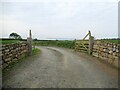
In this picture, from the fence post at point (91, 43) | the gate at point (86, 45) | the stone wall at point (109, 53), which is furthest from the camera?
the gate at point (86, 45)

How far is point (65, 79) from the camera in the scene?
8.27 metres

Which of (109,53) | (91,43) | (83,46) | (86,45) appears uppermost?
(91,43)

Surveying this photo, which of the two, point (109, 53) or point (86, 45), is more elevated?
point (86, 45)

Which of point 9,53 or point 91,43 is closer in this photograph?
point 9,53

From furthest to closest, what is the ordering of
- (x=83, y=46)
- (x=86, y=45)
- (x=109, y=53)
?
(x=83, y=46)
(x=86, y=45)
(x=109, y=53)

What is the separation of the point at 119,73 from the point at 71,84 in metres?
3.21

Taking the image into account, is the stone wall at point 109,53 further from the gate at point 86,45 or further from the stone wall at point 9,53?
the stone wall at point 9,53

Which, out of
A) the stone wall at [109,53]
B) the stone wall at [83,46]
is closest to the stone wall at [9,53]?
the stone wall at [109,53]

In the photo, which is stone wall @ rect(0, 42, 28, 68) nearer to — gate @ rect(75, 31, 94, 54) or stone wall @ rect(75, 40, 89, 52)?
gate @ rect(75, 31, 94, 54)

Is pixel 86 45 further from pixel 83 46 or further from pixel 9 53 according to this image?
pixel 9 53

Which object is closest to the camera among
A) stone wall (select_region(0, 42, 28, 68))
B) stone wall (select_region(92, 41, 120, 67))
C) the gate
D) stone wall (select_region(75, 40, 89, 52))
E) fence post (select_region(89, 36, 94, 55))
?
stone wall (select_region(0, 42, 28, 68))

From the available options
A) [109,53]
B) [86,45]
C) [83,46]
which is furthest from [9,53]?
[83,46]

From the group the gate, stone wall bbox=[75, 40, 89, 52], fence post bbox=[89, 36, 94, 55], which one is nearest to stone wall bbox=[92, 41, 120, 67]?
fence post bbox=[89, 36, 94, 55]

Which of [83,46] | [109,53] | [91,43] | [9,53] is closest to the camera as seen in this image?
[9,53]
